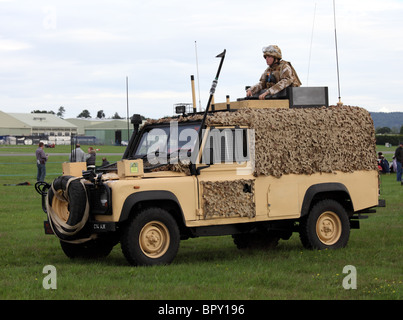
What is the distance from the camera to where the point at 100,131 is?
135875 mm

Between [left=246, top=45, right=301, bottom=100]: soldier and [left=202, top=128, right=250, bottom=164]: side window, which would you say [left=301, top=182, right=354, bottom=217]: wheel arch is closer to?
[left=202, top=128, right=250, bottom=164]: side window

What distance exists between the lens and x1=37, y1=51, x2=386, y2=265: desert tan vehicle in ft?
33.1

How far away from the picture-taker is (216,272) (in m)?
9.61

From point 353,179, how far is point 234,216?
2.68 metres

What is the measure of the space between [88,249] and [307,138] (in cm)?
407

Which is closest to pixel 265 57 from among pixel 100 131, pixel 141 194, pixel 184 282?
pixel 141 194

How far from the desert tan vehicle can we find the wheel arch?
2cm

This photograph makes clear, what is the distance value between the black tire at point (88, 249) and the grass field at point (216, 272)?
160mm
